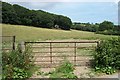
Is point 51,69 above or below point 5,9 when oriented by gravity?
below

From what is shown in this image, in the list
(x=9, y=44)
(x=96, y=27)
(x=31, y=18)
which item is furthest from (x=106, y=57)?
(x=31, y=18)

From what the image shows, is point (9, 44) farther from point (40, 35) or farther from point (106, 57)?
point (40, 35)

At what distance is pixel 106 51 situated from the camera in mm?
11039

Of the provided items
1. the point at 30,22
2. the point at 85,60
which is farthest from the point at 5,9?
the point at 85,60

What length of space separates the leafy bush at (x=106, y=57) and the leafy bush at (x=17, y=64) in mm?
2590

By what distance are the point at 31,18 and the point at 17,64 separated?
169ft

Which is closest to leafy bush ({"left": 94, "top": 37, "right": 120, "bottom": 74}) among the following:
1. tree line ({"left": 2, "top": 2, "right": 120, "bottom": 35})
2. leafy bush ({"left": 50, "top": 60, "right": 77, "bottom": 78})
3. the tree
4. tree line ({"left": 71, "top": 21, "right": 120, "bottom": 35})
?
leafy bush ({"left": 50, "top": 60, "right": 77, "bottom": 78})

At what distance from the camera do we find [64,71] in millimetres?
10227

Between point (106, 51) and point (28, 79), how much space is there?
3.35 meters

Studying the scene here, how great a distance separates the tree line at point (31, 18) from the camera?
189ft

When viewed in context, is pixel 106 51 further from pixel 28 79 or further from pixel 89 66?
pixel 28 79

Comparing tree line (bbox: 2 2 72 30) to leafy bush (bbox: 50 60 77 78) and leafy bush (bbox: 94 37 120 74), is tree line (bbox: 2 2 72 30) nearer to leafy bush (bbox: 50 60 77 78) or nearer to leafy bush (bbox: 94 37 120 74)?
leafy bush (bbox: 94 37 120 74)

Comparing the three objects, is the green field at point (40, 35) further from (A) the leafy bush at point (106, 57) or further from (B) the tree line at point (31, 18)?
(A) the leafy bush at point (106, 57)

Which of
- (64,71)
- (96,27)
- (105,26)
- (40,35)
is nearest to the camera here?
(64,71)
